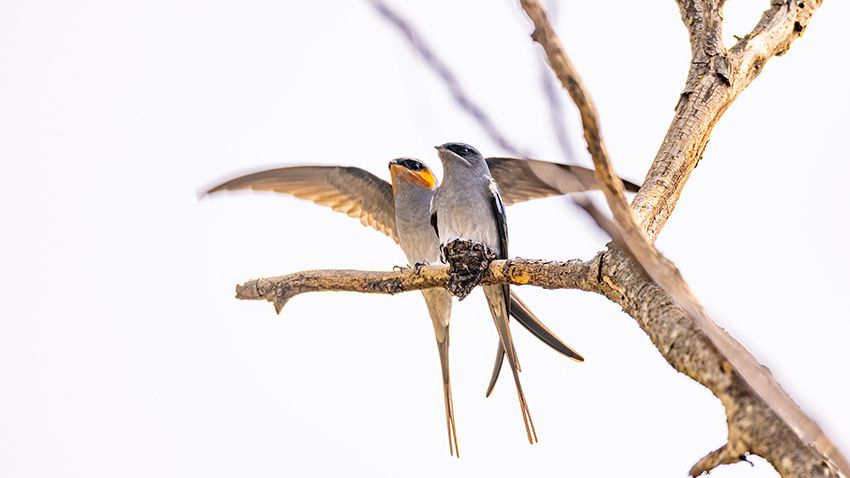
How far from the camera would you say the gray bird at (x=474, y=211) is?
346 cm

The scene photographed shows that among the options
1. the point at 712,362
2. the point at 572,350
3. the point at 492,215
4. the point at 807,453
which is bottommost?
the point at 807,453

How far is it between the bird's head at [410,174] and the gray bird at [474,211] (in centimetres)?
55

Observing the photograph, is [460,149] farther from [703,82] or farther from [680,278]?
[680,278]

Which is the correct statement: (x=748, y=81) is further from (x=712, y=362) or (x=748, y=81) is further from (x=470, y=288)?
(x=712, y=362)

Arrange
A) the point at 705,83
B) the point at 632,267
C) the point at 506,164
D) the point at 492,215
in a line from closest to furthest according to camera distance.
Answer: the point at 632,267 < the point at 705,83 < the point at 492,215 < the point at 506,164

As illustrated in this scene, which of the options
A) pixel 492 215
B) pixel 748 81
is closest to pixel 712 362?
pixel 748 81

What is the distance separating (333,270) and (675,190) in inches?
44.3

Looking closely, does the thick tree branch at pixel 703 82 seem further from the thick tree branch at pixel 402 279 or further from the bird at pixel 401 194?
the bird at pixel 401 194

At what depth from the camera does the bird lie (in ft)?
13.1

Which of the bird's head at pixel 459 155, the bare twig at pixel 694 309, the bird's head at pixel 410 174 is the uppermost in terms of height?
the bird's head at pixel 410 174

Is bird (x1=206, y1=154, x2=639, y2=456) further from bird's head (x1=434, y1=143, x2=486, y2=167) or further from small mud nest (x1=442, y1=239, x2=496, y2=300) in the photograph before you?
small mud nest (x1=442, y1=239, x2=496, y2=300)

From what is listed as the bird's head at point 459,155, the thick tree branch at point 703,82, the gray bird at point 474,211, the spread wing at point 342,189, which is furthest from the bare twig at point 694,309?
the spread wing at point 342,189

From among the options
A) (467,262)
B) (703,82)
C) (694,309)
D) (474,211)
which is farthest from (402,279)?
(694,309)

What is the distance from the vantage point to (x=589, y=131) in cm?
122
